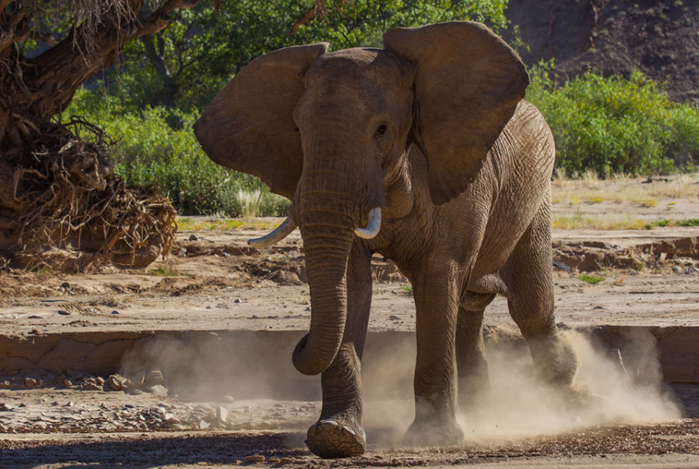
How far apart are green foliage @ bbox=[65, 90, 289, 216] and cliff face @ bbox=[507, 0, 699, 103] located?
29.7 m

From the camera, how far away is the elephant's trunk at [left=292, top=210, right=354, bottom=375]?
4324 mm

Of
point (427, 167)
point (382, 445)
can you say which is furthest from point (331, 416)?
point (427, 167)

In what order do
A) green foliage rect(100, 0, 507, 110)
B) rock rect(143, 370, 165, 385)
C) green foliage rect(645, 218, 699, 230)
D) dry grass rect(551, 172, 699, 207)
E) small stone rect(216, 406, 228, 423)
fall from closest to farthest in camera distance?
small stone rect(216, 406, 228, 423) → rock rect(143, 370, 165, 385) → green foliage rect(645, 218, 699, 230) → dry grass rect(551, 172, 699, 207) → green foliage rect(100, 0, 507, 110)

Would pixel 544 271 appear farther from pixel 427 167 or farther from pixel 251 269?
pixel 251 269

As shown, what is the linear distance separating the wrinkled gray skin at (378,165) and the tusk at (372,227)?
43 millimetres

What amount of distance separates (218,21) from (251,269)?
18.9m

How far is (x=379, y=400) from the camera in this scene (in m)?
7.10

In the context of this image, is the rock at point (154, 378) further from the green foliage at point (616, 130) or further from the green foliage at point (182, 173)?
the green foliage at point (616, 130)

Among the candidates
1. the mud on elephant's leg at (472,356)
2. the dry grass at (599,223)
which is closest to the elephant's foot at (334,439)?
the mud on elephant's leg at (472,356)

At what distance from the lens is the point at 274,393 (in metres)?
7.12

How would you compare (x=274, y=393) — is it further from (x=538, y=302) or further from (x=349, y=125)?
(x=349, y=125)

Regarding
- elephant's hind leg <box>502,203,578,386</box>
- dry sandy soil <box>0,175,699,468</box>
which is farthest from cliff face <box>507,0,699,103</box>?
elephant's hind leg <box>502,203,578,386</box>

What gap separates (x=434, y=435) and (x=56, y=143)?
21.3 feet

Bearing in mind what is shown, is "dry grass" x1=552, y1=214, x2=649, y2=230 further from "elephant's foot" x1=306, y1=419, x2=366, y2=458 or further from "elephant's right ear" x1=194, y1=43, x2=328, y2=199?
"elephant's foot" x1=306, y1=419, x2=366, y2=458
